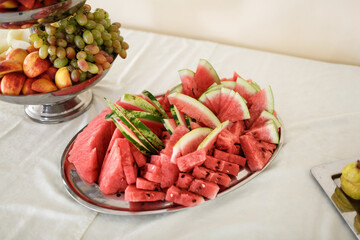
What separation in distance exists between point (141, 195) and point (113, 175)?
0.10m

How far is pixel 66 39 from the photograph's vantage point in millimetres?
1108

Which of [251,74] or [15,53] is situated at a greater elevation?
[251,74]

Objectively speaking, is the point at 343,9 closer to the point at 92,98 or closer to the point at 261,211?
the point at 261,211

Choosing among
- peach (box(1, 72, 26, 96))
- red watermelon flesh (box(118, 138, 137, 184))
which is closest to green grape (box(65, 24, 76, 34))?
peach (box(1, 72, 26, 96))

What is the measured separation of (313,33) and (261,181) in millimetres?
923

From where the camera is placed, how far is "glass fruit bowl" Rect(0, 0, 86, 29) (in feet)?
3.15

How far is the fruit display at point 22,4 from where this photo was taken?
95cm

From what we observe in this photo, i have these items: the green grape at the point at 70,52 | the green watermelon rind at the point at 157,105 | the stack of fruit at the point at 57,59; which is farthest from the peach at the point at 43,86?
the green watermelon rind at the point at 157,105

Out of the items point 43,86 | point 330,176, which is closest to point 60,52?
point 43,86

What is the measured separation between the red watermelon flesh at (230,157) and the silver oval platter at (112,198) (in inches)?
1.1

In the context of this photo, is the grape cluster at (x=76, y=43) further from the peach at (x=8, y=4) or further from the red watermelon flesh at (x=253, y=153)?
the red watermelon flesh at (x=253, y=153)

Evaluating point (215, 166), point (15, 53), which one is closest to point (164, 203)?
point (215, 166)

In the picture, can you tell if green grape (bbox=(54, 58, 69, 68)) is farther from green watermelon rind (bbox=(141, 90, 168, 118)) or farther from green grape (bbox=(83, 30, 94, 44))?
green watermelon rind (bbox=(141, 90, 168, 118))

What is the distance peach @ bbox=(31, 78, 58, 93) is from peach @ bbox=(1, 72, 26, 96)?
45 millimetres
